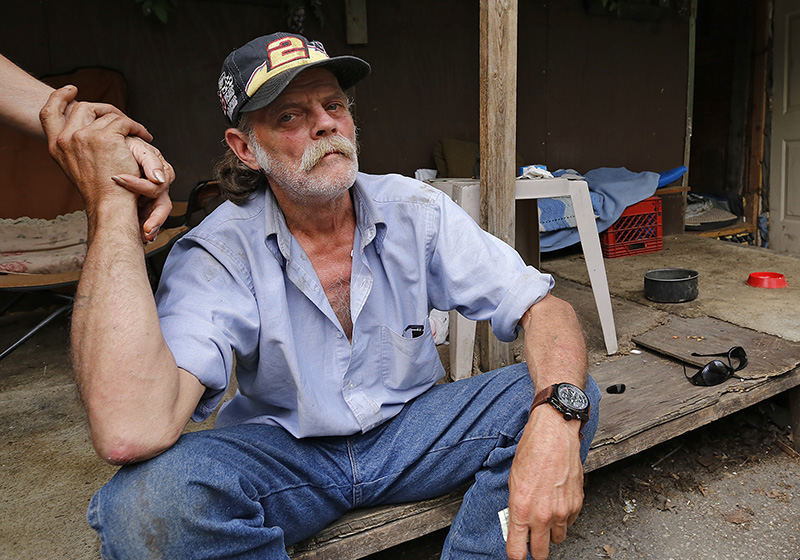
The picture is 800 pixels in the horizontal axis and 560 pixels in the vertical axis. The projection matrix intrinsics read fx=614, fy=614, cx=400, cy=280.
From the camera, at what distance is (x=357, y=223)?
5.41ft

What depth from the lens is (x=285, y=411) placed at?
157 centimetres

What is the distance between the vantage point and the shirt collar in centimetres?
155

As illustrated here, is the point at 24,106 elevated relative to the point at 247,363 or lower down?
elevated

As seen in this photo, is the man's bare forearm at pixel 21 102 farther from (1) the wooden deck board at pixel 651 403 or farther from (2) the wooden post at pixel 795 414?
(2) the wooden post at pixel 795 414

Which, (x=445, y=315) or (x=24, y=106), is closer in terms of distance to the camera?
(x=24, y=106)

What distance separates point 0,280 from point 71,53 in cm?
171

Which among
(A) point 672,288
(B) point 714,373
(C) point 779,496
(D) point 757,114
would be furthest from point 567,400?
(D) point 757,114

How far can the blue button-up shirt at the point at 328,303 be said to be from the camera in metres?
1.40

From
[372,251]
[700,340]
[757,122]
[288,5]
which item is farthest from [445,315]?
[757,122]

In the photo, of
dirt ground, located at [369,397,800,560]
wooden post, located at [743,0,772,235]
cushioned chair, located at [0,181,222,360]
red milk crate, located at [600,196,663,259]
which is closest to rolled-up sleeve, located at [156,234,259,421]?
dirt ground, located at [369,397,800,560]

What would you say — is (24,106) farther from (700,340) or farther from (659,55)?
(659,55)

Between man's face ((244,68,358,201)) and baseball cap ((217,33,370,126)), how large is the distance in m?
0.05

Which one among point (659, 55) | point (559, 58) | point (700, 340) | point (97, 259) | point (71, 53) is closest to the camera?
point (97, 259)

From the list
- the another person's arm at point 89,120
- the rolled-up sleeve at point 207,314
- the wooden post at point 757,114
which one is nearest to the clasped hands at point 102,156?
the another person's arm at point 89,120
